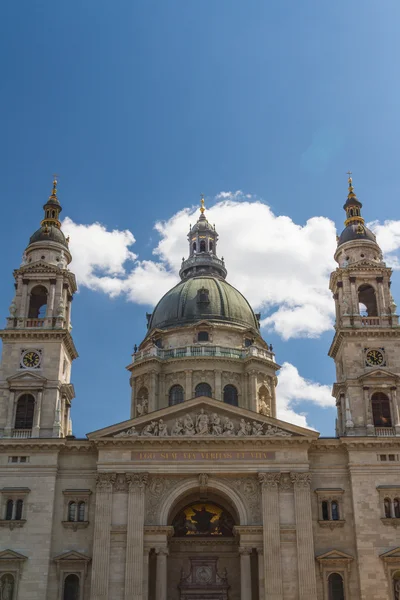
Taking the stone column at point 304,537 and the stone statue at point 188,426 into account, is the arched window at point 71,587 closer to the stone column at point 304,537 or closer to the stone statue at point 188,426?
the stone statue at point 188,426

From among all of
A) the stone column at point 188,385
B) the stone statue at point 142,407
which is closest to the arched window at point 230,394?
the stone column at point 188,385

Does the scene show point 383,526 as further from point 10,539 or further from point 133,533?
point 10,539

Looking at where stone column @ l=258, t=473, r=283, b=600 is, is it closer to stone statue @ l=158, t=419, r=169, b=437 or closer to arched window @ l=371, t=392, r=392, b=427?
stone statue @ l=158, t=419, r=169, b=437

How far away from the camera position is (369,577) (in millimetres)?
42375

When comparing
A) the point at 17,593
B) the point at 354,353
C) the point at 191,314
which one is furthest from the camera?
the point at 191,314

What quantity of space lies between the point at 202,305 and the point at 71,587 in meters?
25.8

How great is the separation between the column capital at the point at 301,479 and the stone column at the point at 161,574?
26.7 ft

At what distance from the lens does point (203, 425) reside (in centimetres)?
4612

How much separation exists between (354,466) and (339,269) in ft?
44.2

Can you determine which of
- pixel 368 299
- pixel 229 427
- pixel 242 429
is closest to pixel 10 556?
pixel 229 427

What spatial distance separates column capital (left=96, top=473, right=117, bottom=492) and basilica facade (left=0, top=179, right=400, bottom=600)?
59mm

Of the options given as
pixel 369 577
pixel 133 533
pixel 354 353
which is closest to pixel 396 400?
pixel 354 353

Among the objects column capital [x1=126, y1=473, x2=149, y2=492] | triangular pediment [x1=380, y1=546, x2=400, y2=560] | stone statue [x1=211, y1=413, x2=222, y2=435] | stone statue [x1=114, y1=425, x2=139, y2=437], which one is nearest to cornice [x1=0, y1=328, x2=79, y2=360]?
stone statue [x1=114, y1=425, x2=139, y2=437]

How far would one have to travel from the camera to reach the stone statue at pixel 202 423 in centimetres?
4600
